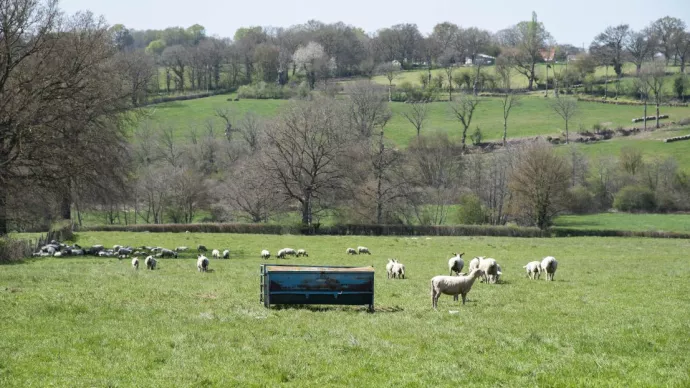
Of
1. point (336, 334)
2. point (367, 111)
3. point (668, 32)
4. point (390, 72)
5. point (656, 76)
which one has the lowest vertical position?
point (336, 334)

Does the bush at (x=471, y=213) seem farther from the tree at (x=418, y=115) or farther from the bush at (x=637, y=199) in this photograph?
the tree at (x=418, y=115)

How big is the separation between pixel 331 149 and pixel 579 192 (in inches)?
1629

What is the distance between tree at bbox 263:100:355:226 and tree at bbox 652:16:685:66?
129 m

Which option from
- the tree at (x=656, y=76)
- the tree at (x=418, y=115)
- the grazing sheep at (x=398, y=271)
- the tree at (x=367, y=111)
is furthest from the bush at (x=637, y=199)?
the grazing sheep at (x=398, y=271)

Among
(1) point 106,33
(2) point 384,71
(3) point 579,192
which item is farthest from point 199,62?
(1) point 106,33

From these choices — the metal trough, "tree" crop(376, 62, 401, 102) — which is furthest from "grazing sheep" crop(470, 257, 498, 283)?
"tree" crop(376, 62, 401, 102)

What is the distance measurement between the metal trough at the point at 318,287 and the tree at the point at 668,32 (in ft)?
568

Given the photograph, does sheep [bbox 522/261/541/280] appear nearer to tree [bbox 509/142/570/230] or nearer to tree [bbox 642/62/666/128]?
tree [bbox 509/142/570/230]

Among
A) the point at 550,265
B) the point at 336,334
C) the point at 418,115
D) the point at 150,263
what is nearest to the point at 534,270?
the point at 550,265

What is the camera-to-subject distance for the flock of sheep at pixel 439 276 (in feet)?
67.6

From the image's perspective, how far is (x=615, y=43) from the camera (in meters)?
170

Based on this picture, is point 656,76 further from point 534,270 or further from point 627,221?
point 534,270

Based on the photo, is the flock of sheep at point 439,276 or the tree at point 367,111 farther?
the tree at point 367,111

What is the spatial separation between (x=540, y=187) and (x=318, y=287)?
5872 cm
